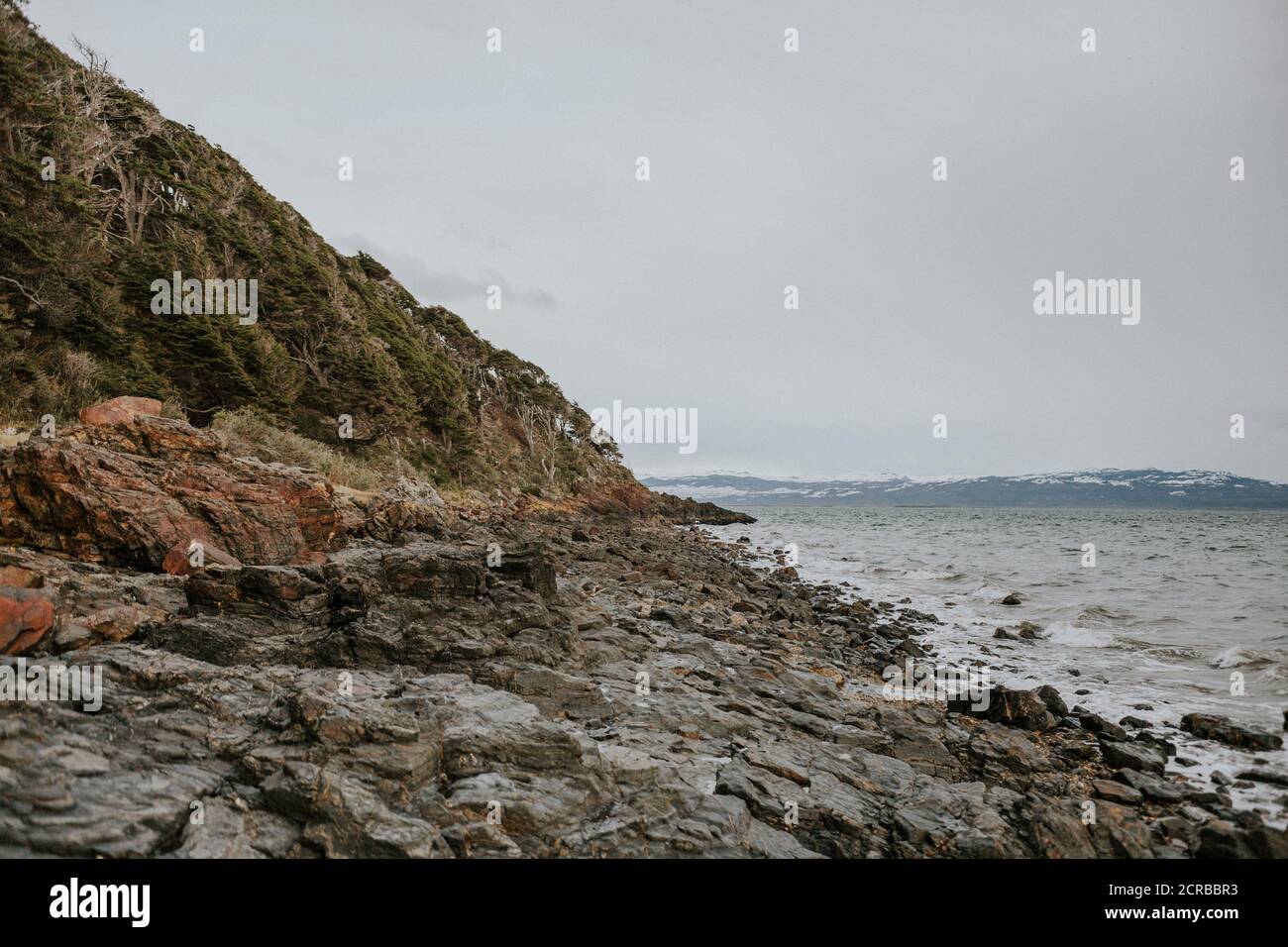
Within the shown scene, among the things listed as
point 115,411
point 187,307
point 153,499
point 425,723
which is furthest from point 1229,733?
point 187,307

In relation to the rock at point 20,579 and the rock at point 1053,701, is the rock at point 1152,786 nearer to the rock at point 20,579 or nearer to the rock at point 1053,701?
the rock at point 1053,701

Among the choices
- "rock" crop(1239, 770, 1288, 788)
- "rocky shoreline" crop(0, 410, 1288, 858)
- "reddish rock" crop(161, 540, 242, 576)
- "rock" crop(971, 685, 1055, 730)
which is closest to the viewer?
"rocky shoreline" crop(0, 410, 1288, 858)

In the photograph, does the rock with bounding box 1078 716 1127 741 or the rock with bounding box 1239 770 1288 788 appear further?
the rock with bounding box 1078 716 1127 741

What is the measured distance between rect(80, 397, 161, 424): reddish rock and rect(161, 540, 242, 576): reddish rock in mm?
3920

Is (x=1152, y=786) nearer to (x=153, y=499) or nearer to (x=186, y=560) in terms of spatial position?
(x=186, y=560)

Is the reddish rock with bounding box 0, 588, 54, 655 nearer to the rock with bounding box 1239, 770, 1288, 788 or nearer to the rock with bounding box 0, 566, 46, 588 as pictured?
the rock with bounding box 0, 566, 46, 588

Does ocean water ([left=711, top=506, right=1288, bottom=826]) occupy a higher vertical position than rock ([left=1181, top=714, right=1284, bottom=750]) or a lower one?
lower

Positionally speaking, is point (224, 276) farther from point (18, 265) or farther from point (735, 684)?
point (735, 684)

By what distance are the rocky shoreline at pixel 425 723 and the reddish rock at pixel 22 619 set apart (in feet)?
0.09

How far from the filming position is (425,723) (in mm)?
4828

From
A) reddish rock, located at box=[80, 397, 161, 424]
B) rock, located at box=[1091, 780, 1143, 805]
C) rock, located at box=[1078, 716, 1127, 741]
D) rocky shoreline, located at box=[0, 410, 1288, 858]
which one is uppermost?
reddish rock, located at box=[80, 397, 161, 424]

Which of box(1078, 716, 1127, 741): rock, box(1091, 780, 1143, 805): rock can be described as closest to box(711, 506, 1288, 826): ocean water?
box(1078, 716, 1127, 741): rock

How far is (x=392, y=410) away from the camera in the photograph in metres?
33.2

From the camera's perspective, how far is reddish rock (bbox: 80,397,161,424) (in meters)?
10.5
